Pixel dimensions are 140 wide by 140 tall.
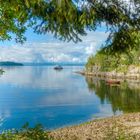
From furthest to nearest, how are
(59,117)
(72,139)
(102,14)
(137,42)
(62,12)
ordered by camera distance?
(59,117)
(72,139)
(137,42)
(102,14)
(62,12)

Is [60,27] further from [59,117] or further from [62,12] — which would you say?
[59,117]

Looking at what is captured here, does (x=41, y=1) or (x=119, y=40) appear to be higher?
(x=41, y=1)

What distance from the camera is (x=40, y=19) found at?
42.7 feet

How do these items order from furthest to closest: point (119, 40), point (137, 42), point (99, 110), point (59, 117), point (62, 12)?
point (99, 110), point (59, 117), point (137, 42), point (119, 40), point (62, 12)

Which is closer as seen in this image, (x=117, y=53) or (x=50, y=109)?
(x=117, y=53)

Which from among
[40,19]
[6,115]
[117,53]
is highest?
[40,19]

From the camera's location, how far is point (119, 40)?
1383 centimetres

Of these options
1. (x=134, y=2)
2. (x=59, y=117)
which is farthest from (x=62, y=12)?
(x=59, y=117)

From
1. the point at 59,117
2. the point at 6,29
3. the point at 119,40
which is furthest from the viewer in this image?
the point at 59,117

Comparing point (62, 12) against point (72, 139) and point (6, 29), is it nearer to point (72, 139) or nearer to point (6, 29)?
point (6, 29)

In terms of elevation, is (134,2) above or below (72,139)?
above

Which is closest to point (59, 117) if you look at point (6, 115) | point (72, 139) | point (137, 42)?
point (6, 115)

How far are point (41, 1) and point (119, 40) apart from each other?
3324 millimetres

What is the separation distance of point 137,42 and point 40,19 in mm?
4054
